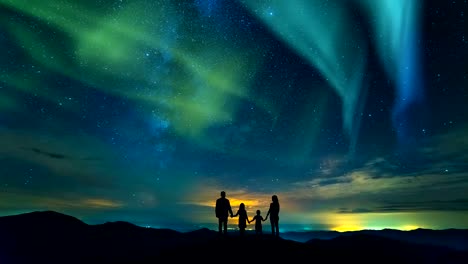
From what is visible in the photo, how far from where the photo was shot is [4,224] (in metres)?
73.0

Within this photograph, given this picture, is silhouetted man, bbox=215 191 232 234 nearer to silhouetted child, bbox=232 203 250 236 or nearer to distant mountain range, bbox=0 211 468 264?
silhouetted child, bbox=232 203 250 236

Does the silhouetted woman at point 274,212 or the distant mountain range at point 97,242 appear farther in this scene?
the distant mountain range at point 97,242

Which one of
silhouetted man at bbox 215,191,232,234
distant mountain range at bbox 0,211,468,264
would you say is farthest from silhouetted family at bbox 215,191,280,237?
distant mountain range at bbox 0,211,468,264

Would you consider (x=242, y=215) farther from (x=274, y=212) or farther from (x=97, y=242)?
(x=97, y=242)

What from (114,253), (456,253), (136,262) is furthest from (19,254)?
(456,253)

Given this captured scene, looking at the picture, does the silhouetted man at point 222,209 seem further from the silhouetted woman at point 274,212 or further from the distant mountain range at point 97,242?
the distant mountain range at point 97,242

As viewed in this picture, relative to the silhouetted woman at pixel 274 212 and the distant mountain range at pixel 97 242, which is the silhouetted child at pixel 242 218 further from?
the distant mountain range at pixel 97 242

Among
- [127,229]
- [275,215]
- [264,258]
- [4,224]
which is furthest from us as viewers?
[127,229]

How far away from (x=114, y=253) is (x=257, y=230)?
5889 cm

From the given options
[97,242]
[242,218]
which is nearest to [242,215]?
[242,218]

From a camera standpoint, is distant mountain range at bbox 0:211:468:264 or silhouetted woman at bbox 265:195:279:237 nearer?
Result: silhouetted woman at bbox 265:195:279:237

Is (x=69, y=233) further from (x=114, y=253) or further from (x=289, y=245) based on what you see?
(x=289, y=245)

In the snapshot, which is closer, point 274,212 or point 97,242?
point 274,212

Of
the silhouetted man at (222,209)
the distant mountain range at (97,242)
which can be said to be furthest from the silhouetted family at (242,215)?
the distant mountain range at (97,242)
